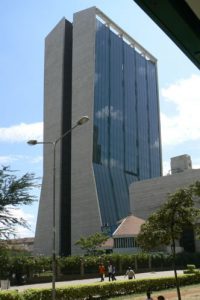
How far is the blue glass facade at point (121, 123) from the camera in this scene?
102188mm

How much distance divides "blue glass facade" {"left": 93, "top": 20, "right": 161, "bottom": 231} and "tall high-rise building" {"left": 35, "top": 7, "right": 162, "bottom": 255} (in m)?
0.25

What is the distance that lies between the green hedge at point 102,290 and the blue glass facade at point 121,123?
61030 millimetres

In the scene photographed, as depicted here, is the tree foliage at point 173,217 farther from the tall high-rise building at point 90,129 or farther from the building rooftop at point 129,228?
the tall high-rise building at point 90,129

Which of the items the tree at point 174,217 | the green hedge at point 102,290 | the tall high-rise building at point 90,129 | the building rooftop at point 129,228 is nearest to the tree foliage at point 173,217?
the tree at point 174,217

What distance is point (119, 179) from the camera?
107 m

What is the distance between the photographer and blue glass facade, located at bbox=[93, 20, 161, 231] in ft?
335

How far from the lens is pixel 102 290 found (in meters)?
27.3

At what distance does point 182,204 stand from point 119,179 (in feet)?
280

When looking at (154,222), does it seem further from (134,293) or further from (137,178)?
(137,178)

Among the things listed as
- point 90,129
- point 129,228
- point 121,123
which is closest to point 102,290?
point 129,228

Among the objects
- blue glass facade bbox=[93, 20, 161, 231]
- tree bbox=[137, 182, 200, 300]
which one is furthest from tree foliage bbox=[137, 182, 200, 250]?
blue glass facade bbox=[93, 20, 161, 231]

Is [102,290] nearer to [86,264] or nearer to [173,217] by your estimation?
[173,217]

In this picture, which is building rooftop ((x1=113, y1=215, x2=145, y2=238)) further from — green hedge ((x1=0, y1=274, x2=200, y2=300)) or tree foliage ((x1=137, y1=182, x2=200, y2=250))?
tree foliage ((x1=137, y1=182, x2=200, y2=250))

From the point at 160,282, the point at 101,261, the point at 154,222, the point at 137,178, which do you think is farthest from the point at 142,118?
the point at 154,222
